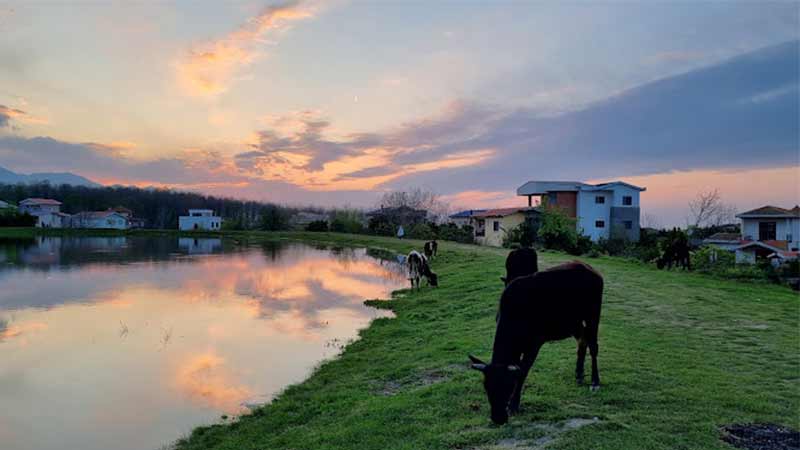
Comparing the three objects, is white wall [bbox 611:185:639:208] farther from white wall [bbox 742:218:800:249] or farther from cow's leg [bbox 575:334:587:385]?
cow's leg [bbox 575:334:587:385]

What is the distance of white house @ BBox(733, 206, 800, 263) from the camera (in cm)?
2581

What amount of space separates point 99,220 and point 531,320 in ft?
306

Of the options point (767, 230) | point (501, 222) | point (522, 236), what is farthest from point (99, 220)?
point (767, 230)

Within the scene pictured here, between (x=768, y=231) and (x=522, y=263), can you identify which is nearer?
(x=522, y=263)

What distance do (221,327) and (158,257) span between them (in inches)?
948

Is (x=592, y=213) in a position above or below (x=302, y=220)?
above

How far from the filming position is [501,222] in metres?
38.8

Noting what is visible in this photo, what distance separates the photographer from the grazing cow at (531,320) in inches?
191

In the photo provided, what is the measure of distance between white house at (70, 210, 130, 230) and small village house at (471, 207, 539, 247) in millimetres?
68105

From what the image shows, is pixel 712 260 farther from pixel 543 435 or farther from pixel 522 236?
pixel 543 435

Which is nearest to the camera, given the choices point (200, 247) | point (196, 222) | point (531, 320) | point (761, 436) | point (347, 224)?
point (761, 436)

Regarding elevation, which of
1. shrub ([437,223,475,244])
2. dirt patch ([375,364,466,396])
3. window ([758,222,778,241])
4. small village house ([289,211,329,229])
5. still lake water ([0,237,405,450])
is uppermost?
small village house ([289,211,329,229])

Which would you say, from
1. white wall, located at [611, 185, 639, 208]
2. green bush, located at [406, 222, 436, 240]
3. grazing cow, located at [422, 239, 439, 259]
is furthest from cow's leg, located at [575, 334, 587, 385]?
green bush, located at [406, 222, 436, 240]

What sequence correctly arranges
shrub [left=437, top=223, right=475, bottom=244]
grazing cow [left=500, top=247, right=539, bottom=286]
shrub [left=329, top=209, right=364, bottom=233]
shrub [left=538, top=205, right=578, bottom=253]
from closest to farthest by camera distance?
grazing cow [left=500, top=247, right=539, bottom=286], shrub [left=538, top=205, right=578, bottom=253], shrub [left=437, top=223, right=475, bottom=244], shrub [left=329, top=209, right=364, bottom=233]
